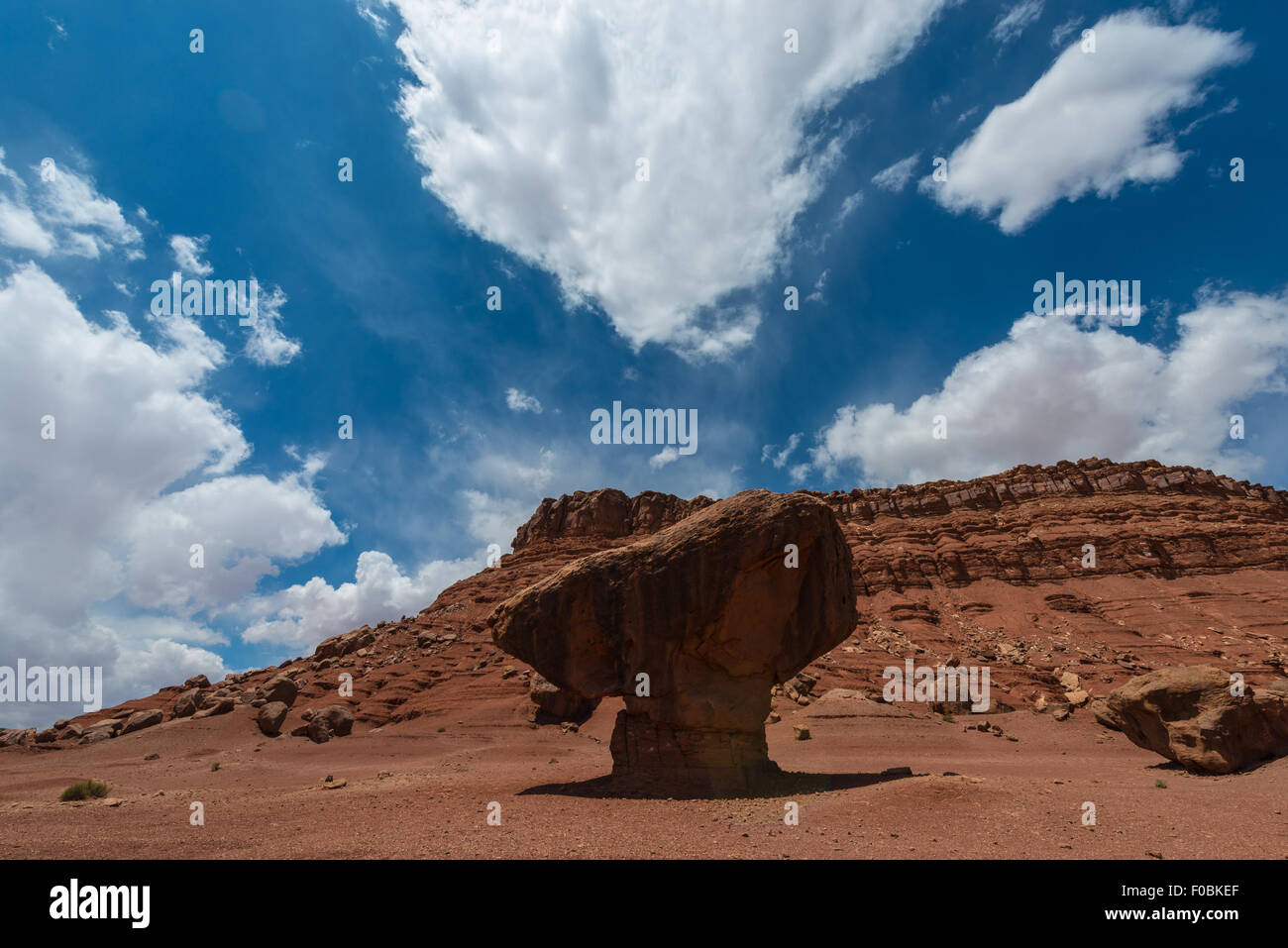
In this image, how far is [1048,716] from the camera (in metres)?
33.3

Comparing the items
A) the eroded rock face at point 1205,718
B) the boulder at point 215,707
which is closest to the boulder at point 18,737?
the boulder at point 215,707

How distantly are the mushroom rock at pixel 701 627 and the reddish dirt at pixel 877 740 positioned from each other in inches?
78.4

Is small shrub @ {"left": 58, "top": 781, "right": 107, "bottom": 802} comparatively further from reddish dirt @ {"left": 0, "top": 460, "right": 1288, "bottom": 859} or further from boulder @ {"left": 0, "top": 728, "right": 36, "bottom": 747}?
boulder @ {"left": 0, "top": 728, "right": 36, "bottom": 747}

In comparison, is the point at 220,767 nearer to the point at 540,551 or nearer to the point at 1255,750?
the point at 1255,750

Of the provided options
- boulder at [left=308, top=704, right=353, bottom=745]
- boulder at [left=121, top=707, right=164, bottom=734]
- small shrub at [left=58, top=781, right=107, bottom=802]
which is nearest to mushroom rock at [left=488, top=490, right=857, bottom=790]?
small shrub at [left=58, top=781, right=107, bottom=802]

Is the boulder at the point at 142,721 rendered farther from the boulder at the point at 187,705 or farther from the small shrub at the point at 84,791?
the small shrub at the point at 84,791

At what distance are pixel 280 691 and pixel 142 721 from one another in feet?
22.8

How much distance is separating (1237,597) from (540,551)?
74025 mm

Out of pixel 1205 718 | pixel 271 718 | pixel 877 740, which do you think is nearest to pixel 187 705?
pixel 271 718

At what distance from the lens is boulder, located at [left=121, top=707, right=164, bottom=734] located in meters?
35.3

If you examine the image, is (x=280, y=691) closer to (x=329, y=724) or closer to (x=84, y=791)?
(x=329, y=724)

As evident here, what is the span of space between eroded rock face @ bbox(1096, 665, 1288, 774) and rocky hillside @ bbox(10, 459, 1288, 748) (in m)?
15.5

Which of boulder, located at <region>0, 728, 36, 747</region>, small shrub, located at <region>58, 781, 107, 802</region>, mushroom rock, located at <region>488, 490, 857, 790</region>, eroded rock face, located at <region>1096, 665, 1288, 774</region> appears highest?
mushroom rock, located at <region>488, 490, 857, 790</region>
